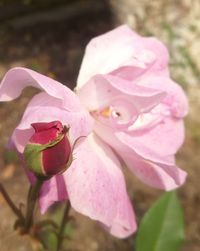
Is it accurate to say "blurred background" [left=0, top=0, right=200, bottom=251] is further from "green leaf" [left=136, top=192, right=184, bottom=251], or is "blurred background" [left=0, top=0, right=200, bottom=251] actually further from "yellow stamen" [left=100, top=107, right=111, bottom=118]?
"yellow stamen" [left=100, top=107, right=111, bottom=118]

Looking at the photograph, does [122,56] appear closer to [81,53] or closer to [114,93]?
[114,93]

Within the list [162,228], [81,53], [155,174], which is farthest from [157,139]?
[81,53]

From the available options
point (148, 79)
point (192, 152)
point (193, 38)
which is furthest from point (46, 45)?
point (148, 79)

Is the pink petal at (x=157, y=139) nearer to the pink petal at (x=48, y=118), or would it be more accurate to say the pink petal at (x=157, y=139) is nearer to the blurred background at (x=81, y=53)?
the pink petal at (x=48, y=118)

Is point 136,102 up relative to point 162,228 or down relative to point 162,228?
up

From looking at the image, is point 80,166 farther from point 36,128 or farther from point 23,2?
point 23,2

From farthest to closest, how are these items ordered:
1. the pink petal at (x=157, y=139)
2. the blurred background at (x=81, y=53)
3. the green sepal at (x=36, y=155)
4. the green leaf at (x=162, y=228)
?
the blurred background at (x=81, y=53), the green leaf at (x=162, y=228), the pink petal at (x=157, y=139), the green sepal at (x=36, y=155)

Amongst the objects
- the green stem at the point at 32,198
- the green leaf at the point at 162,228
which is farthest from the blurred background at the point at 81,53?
the green stem at the point at 32,198
